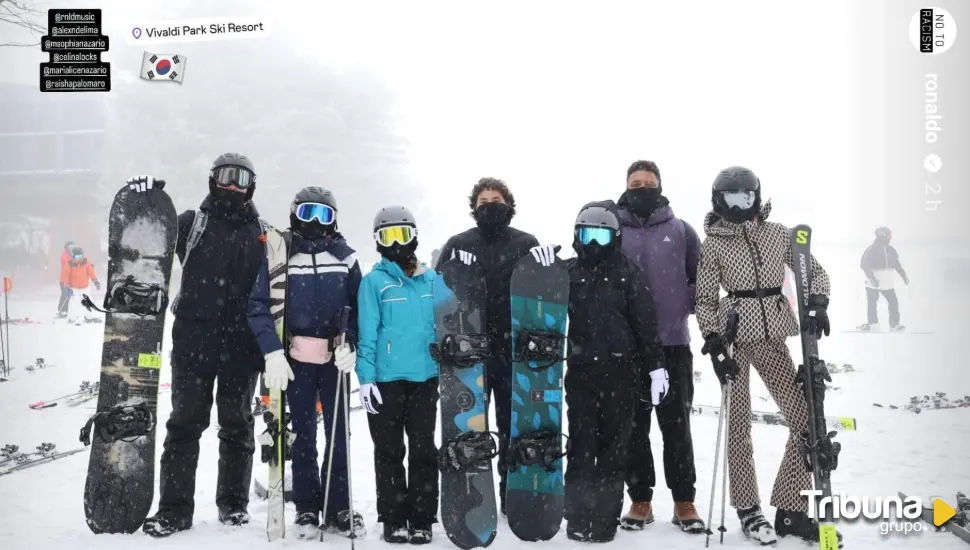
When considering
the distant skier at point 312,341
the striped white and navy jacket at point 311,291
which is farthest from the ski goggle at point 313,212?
the striped white and navy jacket at point 311,291

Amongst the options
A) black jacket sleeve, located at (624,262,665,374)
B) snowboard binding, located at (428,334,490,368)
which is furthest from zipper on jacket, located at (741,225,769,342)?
snowboard binding, located at (428,334,490,368)

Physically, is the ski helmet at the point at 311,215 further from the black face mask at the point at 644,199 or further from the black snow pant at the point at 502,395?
the black face mask at the point at 644,199

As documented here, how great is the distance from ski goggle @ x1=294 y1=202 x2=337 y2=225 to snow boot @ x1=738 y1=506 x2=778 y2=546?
274 cm

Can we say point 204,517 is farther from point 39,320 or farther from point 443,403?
point 39,320

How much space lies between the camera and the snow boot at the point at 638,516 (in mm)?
3889

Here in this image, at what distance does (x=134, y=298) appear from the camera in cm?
385

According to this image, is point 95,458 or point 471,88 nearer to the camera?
point 95,458

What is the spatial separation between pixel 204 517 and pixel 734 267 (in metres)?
3.35

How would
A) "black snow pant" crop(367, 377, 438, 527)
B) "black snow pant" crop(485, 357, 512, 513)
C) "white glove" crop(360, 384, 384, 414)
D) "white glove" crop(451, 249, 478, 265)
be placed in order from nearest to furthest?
"white glove" crop(360, 384, 384, 414)
"black snow pant" crop(367, 377, 438, 527)
"white glove" crop(451, 249, 478, 265)
"black snow pant" crop(485, 357, 512, 513)

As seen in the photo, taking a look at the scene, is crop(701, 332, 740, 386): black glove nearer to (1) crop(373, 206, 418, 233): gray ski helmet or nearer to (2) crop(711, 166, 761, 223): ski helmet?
(2) crop(711, 166, 761, 223): ski helmet

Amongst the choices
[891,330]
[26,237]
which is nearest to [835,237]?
[891,330]

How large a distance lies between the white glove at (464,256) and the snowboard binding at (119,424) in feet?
6.38

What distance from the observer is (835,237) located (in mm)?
43406

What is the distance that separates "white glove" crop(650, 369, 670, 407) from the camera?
3633 millimetres
